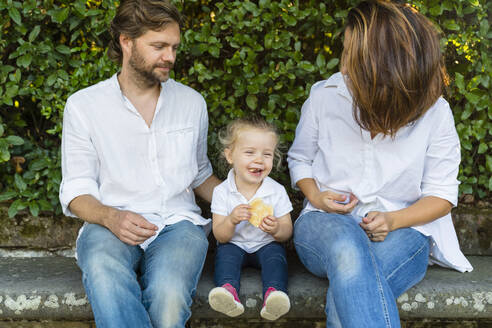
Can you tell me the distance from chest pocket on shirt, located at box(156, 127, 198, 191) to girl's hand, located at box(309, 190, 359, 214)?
675 mm

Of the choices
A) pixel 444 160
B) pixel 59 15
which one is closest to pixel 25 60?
pixel 59 15

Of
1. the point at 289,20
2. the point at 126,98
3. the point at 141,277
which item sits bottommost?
the point at 141,277

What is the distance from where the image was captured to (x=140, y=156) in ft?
8.88

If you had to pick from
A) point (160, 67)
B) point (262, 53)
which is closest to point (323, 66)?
point (262, 53)

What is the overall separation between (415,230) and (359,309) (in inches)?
26.0

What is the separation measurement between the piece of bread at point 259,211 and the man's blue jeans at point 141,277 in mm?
263

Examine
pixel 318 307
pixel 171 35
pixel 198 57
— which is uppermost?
pixel 171 35

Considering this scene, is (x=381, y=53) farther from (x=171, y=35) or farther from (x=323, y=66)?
(x=171, y=35)

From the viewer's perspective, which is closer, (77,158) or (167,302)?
(167,302)

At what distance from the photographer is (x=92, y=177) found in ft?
8.75

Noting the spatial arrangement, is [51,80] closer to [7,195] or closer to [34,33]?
[34,33]

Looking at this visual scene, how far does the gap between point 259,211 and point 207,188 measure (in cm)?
47

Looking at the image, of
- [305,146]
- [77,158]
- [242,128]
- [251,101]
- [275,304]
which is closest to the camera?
[275,304]

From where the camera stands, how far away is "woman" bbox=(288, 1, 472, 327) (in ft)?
7.43
